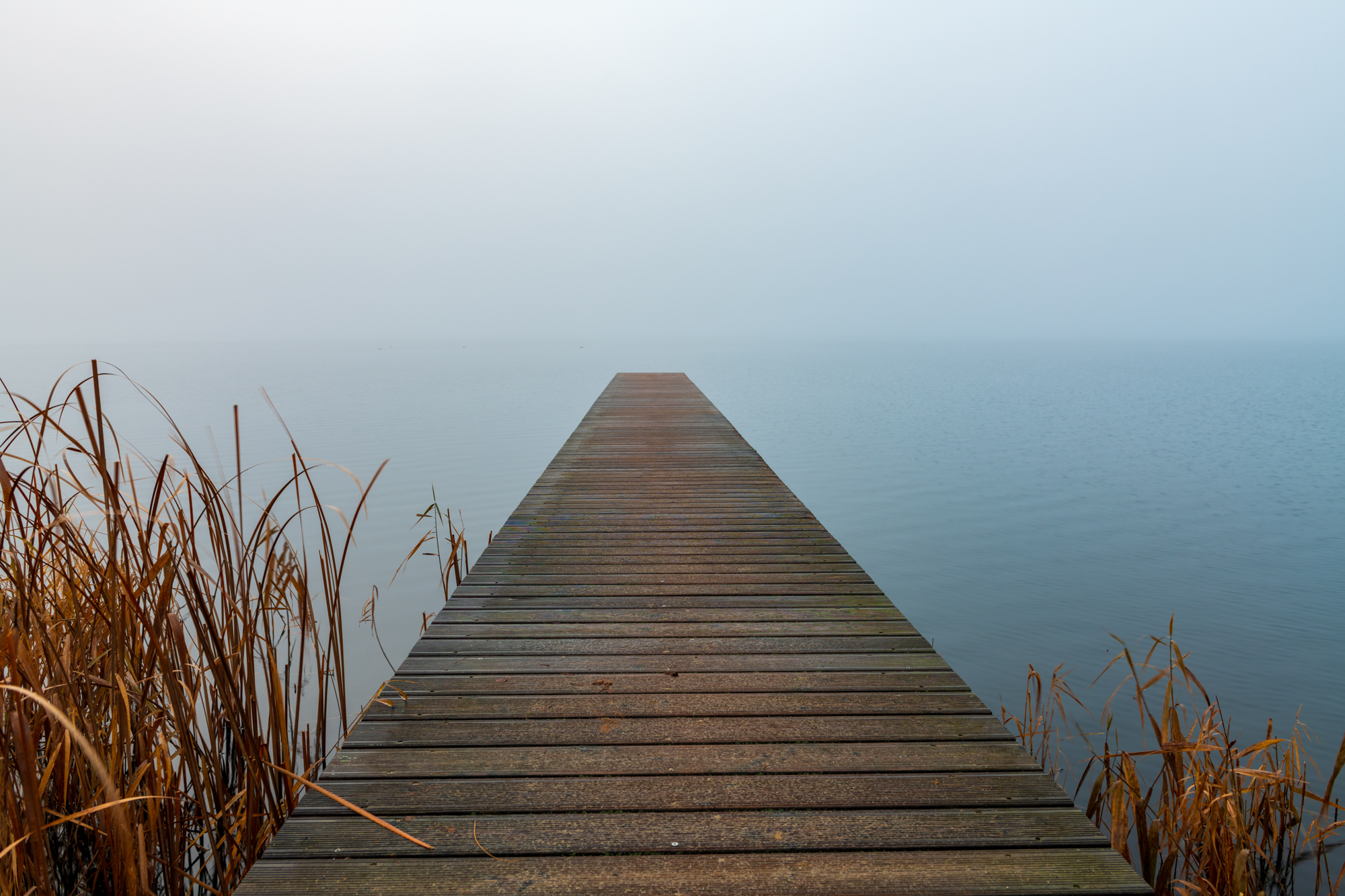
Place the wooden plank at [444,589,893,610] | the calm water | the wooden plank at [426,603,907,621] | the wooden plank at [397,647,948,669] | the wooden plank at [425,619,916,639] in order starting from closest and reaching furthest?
1. the wooden plank at [397,647,948,669]
2. the wooden plank at [425,619,916,639]
3. the wooden plank at [426,603,907,621]
4. the wooden plank at [444,589,893,610]
5. the calm water

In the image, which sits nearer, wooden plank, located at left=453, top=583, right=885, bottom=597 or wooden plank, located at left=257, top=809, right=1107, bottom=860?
wooden plank, located at left=257, top=809, right=1107, bottom=860

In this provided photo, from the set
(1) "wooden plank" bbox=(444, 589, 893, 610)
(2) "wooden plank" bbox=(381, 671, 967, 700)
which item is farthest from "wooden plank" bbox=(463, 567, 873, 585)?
(2) "wooden plank" bbox=(381, 671, 967, 700)

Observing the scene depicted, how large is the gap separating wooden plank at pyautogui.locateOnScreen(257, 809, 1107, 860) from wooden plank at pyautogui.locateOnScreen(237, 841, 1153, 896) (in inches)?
0.7

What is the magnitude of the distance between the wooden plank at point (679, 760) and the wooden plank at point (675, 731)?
21 mm

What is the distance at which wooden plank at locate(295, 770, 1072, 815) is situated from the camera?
4.09ft

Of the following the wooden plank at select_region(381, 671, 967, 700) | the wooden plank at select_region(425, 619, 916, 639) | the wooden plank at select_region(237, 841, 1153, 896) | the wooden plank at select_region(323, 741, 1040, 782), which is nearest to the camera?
the wooden plank at select_region(237, 841, 1153, 896)

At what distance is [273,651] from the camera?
1418 millimetres

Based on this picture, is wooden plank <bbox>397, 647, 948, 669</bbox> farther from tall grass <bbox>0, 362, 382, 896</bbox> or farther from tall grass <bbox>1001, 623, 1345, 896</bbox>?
tall grass <bbox>1001, 623, 1345, 896</bbox>

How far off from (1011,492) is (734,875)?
7.35 metres

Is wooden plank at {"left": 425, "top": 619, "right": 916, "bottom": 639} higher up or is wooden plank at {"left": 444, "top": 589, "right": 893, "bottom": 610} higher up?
wooden plank at {"left": 444, "top": 589, "right": 893, "bottom": 610}

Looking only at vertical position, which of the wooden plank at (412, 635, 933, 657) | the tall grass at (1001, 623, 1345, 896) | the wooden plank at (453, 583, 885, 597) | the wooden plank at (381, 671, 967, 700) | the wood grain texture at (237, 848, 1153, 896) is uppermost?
the wooden plank at (453, 583, 885, 597)

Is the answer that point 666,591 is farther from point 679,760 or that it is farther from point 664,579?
point 679,760

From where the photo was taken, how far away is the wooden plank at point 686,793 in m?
1.25

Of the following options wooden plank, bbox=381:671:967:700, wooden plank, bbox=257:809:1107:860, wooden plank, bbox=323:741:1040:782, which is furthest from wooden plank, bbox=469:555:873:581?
wooden plank, bbox=257:809:1107:860
